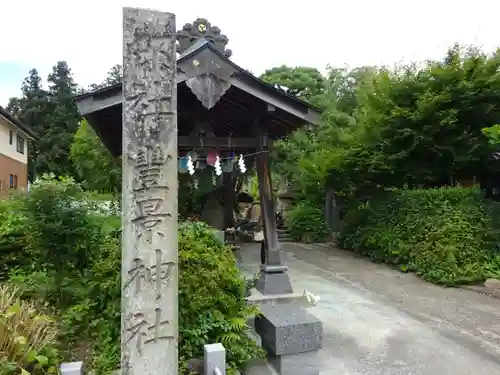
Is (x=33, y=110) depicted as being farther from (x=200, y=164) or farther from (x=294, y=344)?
(x=294, y=344)

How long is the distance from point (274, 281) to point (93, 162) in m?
19.8

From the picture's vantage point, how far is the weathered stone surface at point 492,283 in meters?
9.01

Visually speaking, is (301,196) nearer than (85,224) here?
No

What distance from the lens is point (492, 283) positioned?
9.09 meters

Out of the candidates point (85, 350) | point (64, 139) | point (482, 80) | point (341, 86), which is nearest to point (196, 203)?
point (85, 350)

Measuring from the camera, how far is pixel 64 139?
3322 cm

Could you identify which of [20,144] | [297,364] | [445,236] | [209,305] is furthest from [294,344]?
[20,144]

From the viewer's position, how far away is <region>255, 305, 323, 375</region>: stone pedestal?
4.50m

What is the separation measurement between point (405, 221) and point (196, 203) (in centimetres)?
623

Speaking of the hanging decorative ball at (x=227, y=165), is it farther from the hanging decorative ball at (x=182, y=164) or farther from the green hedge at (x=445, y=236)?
the green hedge at (x=445, y=236)

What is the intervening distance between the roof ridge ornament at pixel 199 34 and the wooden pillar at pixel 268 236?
1663 millimetres

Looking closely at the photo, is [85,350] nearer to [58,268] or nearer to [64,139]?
[58,268]

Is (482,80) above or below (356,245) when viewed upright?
above

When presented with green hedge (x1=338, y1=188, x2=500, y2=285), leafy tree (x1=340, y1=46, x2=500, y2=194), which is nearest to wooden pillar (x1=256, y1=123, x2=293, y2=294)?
green hedge (x1=338, y1=188, x2=500, y2=285)
